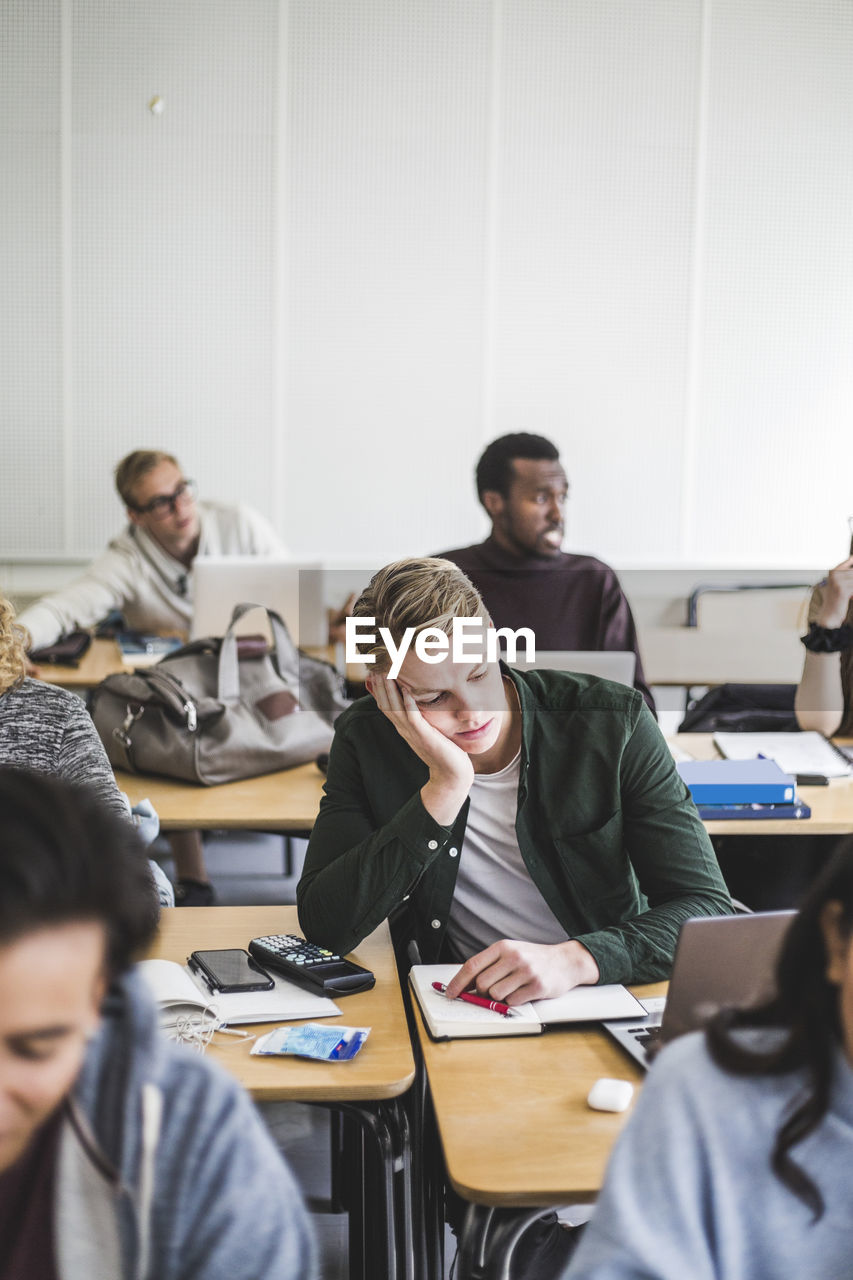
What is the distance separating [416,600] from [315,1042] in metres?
0.61

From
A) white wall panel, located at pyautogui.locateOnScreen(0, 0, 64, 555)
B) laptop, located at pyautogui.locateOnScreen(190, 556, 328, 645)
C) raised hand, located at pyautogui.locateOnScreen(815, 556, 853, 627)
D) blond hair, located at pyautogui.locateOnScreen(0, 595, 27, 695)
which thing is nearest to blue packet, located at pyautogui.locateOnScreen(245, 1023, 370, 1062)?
blond hair, located at pyautogui.locateOnScreen(0, 595, 27, 695)

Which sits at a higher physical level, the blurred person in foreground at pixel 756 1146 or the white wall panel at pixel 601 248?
the white wall panel at pixel 601 248

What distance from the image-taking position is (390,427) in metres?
5.77

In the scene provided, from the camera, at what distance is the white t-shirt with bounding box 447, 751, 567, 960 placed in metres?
1.83

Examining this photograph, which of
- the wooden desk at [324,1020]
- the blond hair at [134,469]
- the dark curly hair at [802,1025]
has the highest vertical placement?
the blond hair at [134,469]

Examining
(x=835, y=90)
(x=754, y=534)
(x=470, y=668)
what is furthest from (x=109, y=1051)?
(x=835, y=90)

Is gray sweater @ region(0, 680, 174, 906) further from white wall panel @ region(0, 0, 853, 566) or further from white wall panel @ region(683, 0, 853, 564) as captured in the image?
white wall panel @ region(683, 0, 853, 564)

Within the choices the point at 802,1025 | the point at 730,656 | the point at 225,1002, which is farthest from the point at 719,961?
the point at 730,656

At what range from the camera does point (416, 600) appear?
1.71 meters

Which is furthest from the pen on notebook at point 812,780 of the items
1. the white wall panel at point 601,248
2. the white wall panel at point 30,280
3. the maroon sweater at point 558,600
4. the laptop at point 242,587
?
the white wall panel at point 30,280

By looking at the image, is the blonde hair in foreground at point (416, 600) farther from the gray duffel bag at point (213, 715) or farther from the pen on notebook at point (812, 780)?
the pen on notebook at point (812, 780)

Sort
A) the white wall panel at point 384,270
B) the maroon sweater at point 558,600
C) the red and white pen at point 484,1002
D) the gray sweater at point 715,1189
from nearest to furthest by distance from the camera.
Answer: the gray sweater at point 715,1189 → the red and white pen at point 484,1002 → the maroon sweater at point 558,600 → the white wall panel at point 384,270

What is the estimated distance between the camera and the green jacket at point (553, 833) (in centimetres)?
170

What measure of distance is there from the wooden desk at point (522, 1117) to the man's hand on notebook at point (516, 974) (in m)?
0.06
